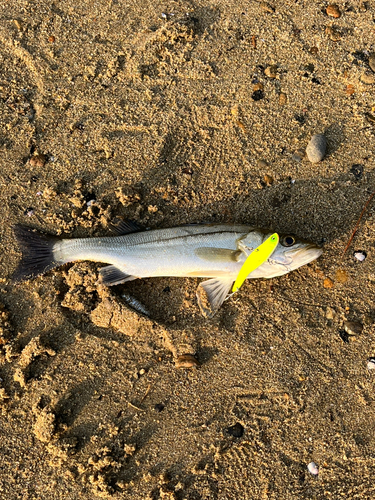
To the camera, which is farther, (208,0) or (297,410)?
(208,0)

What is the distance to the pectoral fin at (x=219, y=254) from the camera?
446cm

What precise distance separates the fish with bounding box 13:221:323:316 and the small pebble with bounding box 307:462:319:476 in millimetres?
1861

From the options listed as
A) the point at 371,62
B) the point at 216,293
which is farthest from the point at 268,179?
the point at 371,62

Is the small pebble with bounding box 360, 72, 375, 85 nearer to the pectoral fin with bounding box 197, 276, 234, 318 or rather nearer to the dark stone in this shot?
the dark stone

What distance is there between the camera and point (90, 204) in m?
4.94

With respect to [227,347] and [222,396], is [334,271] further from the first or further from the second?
[222,396]

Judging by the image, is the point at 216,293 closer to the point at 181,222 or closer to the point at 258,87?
the point at 181,222

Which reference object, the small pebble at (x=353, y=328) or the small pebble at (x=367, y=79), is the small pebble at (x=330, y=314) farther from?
the small pebble at (x=367, y=79)

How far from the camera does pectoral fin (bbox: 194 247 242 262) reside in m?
4.46

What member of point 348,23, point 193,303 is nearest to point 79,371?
point 193,303

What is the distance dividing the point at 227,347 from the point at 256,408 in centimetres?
70

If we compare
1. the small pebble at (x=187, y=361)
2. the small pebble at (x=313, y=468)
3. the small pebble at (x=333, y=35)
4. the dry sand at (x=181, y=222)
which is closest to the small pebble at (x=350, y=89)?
the dry sand at (x=181, y=222)

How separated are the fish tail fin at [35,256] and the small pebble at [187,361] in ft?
5.74

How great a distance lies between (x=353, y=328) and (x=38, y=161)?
4217mm
